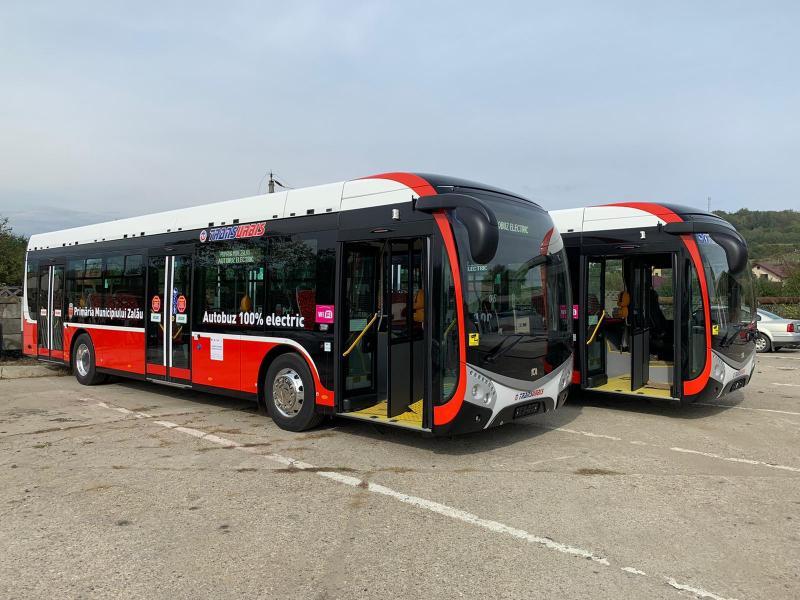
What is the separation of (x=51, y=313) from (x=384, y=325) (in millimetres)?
8997

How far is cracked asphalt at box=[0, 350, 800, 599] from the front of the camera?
3760 mm

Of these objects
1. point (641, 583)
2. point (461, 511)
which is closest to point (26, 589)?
point (461, 511)

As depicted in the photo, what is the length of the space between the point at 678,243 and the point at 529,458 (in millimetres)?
3973

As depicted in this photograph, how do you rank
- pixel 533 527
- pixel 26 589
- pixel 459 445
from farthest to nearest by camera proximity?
pixel 459 445 < pixel 533 527 < pixel 26 589

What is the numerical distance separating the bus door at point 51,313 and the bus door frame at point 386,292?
26.4 feet

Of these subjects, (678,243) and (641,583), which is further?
(678,243)

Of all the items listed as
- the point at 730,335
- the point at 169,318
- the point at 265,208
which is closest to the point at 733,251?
the point at 730,335

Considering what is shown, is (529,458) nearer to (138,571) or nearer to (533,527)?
(533,527)

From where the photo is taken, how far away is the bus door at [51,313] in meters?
12.4

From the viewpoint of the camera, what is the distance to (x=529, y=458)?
649 cm

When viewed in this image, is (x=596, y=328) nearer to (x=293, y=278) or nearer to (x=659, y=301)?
(x=659, y=301)

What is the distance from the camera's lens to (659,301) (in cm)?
961

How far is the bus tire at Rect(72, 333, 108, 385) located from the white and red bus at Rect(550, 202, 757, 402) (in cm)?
870

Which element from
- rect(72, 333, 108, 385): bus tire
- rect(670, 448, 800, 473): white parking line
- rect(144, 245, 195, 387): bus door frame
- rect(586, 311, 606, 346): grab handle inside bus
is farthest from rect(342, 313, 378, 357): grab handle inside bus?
rect(72, 333, 108, 385): bus tire
